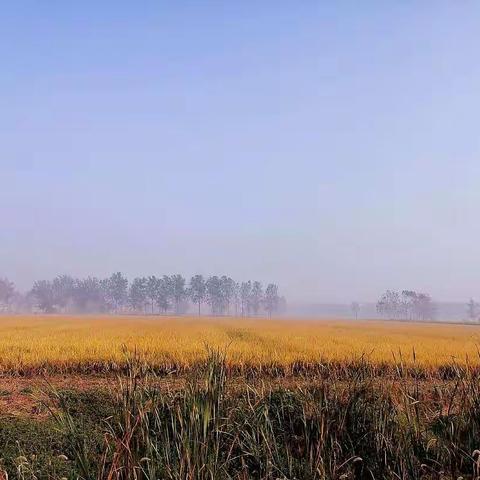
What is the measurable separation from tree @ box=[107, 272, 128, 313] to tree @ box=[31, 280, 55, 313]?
2038 centimetres

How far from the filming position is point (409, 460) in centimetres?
562

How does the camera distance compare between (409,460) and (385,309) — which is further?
(385,309)

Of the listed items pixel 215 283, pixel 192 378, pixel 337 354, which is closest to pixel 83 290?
pixel 215 283

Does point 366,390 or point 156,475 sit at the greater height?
point 366,390

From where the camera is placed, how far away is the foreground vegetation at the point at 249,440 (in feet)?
16.8

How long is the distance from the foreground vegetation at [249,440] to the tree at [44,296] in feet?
530

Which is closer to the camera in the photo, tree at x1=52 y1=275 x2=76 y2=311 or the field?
the field

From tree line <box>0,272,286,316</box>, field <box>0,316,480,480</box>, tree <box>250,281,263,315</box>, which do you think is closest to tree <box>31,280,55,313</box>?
tree line <box>0,272,286,316</box>

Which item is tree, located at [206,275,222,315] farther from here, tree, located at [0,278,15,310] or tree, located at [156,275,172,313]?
tree, located at [0,278,15,310]

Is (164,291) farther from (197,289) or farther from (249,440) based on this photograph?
(249,440)

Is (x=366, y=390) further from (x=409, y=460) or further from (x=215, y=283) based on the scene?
(x=215, y=283)

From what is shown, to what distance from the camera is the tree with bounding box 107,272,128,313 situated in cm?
17938

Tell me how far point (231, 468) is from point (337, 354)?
1371cm

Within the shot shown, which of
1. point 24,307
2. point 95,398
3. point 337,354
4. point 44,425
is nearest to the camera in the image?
point 44,425
